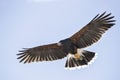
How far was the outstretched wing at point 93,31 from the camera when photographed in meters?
22.6

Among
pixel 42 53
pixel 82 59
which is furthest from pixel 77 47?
pixel 42 53

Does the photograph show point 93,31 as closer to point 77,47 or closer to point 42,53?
point 77,47

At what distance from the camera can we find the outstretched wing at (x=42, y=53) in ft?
77.5

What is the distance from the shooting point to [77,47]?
75.9 ft

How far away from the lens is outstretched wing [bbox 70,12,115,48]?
74.2 ft

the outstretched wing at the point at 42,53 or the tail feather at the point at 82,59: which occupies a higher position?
the outstretched wing at the point at 42,53

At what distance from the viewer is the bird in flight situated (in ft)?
74.7

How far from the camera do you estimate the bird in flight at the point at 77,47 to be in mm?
22769

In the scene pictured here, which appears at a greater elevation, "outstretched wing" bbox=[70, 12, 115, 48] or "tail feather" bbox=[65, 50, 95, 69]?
"outstretched wing" bbox=[70, 12, 115, 48]

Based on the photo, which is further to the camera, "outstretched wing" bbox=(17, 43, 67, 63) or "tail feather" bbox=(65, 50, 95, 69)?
"outstretched wing" bbox=(17, 43, 67, 63)

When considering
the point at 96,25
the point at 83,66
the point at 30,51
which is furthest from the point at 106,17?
the point at 30,51

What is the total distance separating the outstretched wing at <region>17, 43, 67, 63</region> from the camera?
23609mm

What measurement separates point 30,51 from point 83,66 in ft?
8.39

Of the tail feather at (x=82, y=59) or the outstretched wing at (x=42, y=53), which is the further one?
the outstretched wing at (x=42, y=53)
